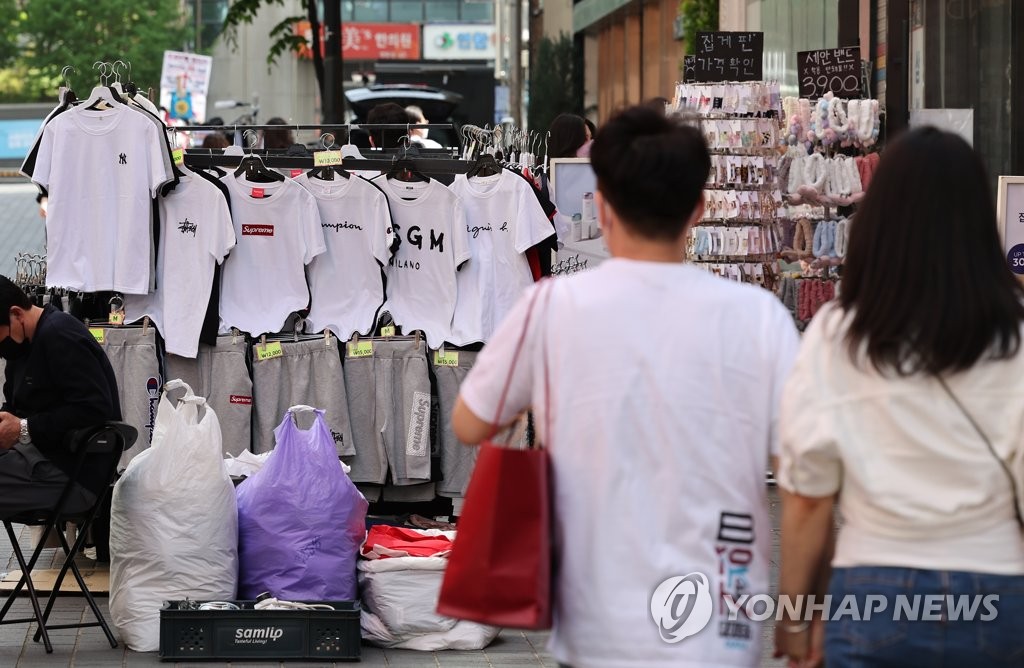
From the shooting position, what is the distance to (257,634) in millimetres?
6059

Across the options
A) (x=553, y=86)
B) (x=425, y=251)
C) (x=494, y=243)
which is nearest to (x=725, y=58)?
(x=494, y=243)

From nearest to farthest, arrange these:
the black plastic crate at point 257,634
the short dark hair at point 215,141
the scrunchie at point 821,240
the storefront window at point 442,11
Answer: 1. the black plastic crate at point 257,634
2. the scrunchie at point 821,240
3. the short dark hair at point 215,141
4. the storefront window at point 442,11

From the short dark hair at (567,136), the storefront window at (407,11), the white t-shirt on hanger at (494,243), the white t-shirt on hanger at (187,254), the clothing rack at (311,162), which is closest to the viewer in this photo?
the white t-shirt on hanger at (187,254)

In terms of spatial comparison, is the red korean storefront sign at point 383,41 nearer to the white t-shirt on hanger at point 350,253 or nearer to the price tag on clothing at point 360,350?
the white t-shirt on hanger at point 350,253

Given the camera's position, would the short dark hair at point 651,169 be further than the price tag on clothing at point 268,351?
No

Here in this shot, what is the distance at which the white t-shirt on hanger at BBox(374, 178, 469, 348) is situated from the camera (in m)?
7.75

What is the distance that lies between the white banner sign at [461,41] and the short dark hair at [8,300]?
67.4 meters

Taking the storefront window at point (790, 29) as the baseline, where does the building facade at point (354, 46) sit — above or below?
above

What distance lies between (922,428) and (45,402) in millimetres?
4359

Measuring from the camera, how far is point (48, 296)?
301 inches

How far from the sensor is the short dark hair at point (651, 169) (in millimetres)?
2932

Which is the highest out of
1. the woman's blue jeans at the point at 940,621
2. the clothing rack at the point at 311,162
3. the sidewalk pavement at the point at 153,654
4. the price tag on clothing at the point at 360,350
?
the clothing rack at the point at 311,162

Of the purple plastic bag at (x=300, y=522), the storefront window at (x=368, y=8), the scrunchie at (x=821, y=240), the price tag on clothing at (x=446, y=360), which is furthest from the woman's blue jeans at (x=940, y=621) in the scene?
the storefront window at (x=368, y=8)

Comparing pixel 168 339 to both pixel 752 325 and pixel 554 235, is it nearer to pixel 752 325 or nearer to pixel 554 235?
pixel 554 235
